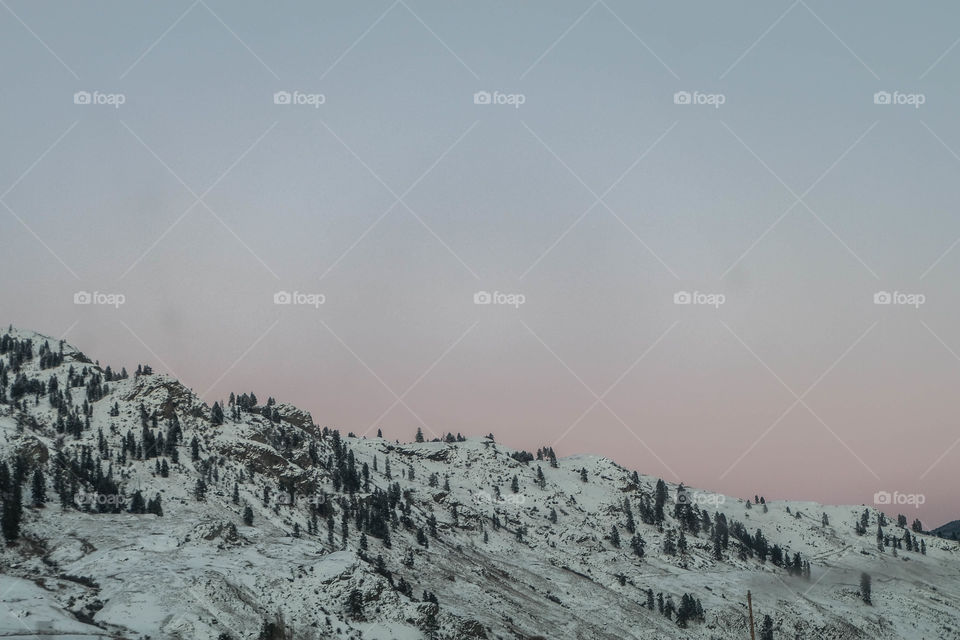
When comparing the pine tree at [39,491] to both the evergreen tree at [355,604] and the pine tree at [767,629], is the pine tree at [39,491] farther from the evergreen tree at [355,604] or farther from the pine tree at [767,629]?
the pine tree at [767,629]

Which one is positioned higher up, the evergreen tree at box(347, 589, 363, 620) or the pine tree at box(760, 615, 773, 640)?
the evergreen tree at box(347, 589, 363, 620)

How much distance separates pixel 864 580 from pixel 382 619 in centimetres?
10272

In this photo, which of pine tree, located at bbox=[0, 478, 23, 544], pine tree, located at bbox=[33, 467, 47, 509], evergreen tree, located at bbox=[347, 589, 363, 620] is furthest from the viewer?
pine tree, located at bbox=[33, 467, 47, 509]

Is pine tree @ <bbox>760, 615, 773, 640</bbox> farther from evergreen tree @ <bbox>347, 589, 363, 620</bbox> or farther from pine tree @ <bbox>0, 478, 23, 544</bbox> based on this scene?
pine tree @ <bbox>0, 478, 23, 544</bbox>

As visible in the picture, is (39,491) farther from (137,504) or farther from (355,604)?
(355,604)

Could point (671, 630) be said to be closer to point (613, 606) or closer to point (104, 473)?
point (613, 606)

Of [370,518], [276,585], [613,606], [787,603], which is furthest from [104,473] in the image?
[787,603]

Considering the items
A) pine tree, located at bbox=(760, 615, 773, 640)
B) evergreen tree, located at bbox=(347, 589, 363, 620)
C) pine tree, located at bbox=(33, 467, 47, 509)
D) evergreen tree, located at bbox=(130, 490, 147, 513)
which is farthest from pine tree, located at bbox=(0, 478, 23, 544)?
pine tree, located at bbox=(760, 615, 773, 640)

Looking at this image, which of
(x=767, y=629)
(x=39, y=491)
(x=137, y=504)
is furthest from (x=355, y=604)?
(x=767, y=629)

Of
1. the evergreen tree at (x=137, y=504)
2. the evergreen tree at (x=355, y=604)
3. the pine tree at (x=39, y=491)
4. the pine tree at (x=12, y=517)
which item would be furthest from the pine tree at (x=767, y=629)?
the pine tree at (x=12, y=517)

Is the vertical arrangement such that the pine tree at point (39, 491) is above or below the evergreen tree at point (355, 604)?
above

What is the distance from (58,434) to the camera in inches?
7795

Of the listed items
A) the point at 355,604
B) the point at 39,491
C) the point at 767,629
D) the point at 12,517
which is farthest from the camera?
the point at 767,629

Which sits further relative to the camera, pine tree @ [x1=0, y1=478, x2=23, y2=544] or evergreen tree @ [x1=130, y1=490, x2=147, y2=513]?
evergreen tree @ [x1=130, y1=490, x2=147, y2=513]
